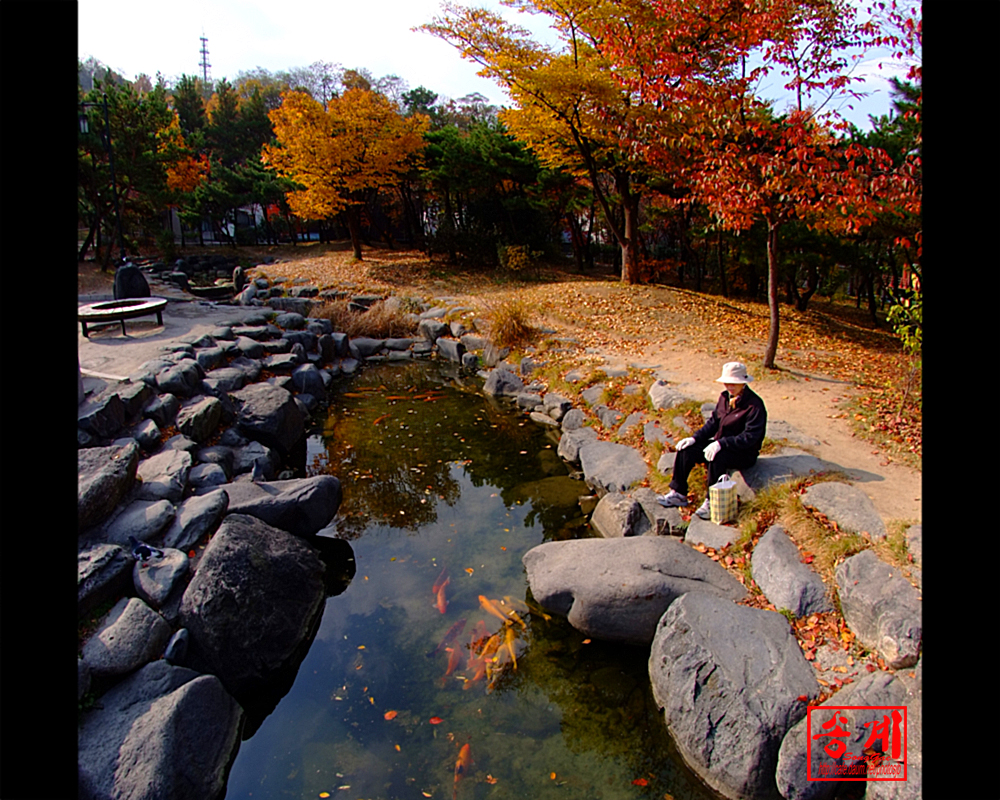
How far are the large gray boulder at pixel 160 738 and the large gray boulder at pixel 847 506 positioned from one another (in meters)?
4.41

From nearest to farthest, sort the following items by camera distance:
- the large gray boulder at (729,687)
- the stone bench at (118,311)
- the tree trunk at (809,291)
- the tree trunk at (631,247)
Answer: the large gray boulder at (729,687)
the stone bench at (118,311)
the tree trunk at (809,291)
the tree trunk at (631,247)

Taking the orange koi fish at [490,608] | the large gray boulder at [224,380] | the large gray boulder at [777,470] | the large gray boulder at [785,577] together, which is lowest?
the orange koi fish at [490,608]

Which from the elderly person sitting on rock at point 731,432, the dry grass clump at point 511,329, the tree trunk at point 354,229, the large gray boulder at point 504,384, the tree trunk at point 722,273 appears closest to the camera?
the elderly person sitting on rock at point 731,432

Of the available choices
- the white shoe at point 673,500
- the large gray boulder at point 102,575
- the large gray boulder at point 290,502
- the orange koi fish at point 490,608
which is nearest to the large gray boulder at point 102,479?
the large gray boulder at point 102,575

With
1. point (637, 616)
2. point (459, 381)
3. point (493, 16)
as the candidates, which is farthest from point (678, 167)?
point (637, 616)

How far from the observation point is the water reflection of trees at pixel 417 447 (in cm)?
660

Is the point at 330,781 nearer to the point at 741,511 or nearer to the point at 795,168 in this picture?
the point at 741,511

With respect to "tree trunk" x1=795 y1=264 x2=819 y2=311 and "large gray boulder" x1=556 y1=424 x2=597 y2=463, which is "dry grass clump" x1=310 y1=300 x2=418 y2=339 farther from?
"tree trunk" x1=795 y1=264 x2=819 y2=311

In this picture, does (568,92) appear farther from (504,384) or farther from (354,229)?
(354,229)

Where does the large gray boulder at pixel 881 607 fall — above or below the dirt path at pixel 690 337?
below

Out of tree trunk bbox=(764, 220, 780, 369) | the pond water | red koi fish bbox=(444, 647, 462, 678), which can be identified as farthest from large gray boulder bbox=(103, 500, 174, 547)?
tree trunk bbox=(764, 220, 780, 369)

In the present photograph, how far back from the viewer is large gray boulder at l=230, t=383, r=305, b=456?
746 centimetres

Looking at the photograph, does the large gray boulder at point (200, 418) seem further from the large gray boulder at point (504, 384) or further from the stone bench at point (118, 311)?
the large gray boulder at point (504, 384)

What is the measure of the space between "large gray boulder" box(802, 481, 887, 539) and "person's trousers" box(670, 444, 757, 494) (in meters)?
0.55
